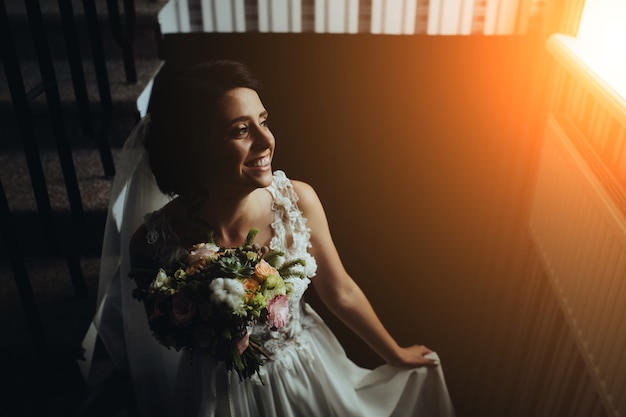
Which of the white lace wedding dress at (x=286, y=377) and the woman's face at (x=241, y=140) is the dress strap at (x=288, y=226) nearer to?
the white lace wedding dress at (x=286, y=377)

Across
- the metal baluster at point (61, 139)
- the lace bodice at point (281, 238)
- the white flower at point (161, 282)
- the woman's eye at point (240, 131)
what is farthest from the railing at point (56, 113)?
the woman's eye at point (240, 131)

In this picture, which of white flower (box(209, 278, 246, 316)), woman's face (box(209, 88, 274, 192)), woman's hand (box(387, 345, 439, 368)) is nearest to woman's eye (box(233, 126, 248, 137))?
woman's face (box(209, 88, 274, 192))

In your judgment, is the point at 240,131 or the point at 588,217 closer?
the point at 240,131

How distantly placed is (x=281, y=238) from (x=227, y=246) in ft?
0.43

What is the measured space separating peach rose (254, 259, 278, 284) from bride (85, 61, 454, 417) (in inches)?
5.4

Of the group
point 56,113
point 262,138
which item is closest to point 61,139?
point 56,113

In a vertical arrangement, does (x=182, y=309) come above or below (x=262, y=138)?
below

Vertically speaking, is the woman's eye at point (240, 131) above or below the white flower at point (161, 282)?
above

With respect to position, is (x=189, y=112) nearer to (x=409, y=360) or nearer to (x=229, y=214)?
(x=229, y=214)

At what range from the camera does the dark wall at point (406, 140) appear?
6.15 ft

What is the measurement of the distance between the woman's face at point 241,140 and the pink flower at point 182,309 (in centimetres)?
27

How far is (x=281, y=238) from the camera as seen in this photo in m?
1.41

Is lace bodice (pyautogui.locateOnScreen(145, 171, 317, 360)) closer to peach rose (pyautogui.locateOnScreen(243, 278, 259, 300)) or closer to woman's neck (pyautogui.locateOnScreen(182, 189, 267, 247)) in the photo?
woman's neck (pyautogui.locateOnScreen(182, 189, 267, 247))

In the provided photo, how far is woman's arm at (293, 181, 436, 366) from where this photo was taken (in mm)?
1478
